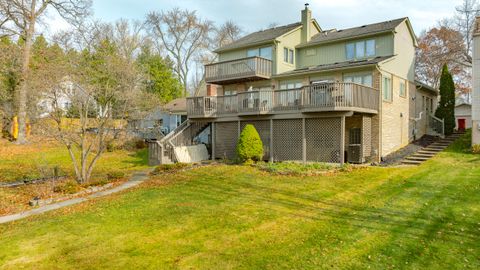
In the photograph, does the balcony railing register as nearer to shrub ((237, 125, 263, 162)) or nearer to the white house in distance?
shrub ((237, 125, 263, 162))

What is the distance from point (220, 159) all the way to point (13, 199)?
35.9 feet

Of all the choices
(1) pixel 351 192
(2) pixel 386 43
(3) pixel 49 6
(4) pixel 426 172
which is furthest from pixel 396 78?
(3) pixel 49 6

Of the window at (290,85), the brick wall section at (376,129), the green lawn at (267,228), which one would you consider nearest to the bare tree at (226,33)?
the window at (290,85)

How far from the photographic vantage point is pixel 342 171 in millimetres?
13961

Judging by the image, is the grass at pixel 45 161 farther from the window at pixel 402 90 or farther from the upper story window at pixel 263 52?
the window at pixel 402 90

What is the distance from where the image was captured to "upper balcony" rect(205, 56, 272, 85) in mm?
20500

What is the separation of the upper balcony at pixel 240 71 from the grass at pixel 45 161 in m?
7.54

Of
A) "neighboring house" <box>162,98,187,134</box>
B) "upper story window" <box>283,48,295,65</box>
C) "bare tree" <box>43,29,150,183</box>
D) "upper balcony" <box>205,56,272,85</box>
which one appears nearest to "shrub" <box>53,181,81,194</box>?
"bare tree" <box>43,29,150,183</box>

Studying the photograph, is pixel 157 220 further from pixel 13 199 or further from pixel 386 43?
pixel 386 43

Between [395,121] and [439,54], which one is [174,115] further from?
[439,54]

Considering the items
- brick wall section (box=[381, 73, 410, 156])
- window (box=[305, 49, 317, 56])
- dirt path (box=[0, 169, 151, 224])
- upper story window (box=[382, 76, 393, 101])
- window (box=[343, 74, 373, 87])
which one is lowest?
dirt path (box=[0, 169, 151, 224])

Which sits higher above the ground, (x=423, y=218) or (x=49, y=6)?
(x=49, y=6)

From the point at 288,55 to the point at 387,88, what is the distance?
710 centimetres

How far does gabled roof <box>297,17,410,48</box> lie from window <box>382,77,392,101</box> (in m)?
2.88
